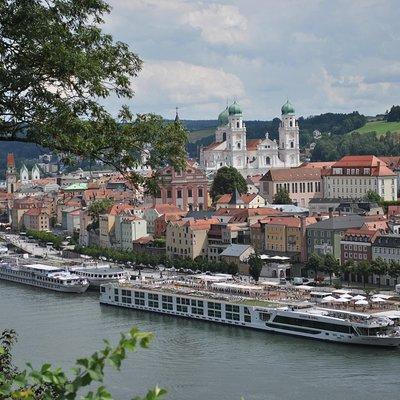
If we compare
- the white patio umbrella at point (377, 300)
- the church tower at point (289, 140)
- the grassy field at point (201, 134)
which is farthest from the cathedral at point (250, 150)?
the grassy field at point (201, 134)

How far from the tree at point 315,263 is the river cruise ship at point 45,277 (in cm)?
565

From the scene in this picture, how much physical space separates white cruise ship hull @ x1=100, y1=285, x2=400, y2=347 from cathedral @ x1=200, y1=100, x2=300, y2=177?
85.1 feet

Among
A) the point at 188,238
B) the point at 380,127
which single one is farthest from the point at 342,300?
the point at 380,127

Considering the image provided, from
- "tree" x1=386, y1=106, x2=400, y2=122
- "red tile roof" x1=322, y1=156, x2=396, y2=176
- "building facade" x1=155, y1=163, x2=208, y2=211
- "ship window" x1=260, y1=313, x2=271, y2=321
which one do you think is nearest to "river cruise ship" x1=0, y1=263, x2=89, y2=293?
"ship window" x1=260, y1=313, x2=271, y2=321

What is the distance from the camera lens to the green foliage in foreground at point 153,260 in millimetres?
27047

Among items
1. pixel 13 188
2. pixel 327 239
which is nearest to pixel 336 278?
pixel 327 239

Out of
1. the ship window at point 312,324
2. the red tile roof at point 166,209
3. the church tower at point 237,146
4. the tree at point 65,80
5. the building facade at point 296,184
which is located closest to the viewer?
the tree at point 65,80

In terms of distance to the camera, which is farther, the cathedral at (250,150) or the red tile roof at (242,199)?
the cathedral at (250,150)

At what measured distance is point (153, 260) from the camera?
29.6 meters

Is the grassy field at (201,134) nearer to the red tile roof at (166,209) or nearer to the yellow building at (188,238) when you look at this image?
the red tile roof at (166,209)

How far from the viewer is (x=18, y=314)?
20312 mm

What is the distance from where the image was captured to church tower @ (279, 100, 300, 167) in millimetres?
49938

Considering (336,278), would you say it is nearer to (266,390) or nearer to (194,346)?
(194,346)

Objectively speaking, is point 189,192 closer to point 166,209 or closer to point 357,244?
point 166,209
